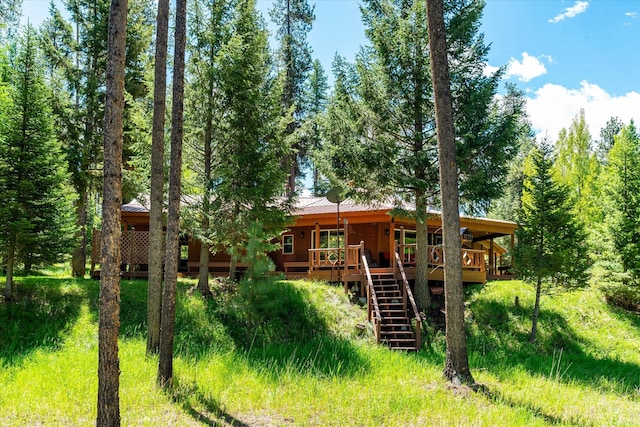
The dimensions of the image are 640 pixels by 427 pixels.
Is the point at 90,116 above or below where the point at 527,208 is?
above

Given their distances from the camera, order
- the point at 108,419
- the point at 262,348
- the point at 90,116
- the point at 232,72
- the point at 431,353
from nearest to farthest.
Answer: the point at 108,419, the point at 262,348, the point at 431,353, the point at 232,72, the point at 90,116

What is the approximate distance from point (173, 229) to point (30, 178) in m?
5.94

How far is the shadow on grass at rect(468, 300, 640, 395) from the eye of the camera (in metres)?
9.61

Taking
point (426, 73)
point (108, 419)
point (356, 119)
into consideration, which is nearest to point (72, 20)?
point (356, 119)

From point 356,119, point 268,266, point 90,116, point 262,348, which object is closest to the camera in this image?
point 268,266

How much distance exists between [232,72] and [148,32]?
244 inches

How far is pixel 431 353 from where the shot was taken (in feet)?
35.4

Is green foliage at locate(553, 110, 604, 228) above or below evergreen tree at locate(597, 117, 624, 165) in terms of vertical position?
below

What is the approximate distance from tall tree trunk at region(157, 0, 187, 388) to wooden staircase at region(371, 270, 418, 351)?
5797 millimetres

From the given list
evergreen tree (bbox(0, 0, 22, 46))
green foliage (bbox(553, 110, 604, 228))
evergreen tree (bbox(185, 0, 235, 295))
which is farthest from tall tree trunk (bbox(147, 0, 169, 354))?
green foliage (bbox(553, 110, 604, 228))

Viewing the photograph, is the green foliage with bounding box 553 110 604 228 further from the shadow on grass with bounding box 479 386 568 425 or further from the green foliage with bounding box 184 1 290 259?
the shadow on grass with bounding box 479 386 568 425

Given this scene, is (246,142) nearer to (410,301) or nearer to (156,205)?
(156,205)

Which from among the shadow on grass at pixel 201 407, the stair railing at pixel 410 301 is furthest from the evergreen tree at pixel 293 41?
the shadow on grass at pixel 201 407

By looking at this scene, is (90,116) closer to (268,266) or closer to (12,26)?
(12,26)
